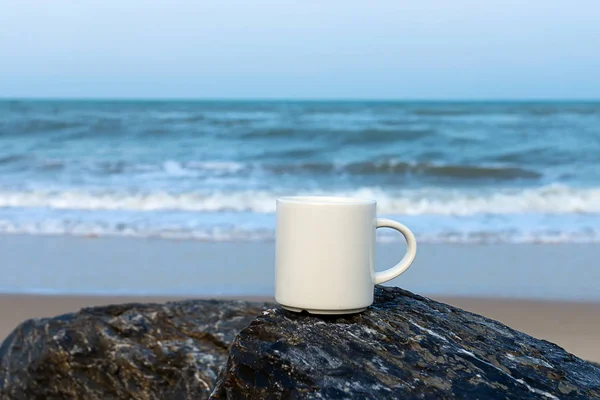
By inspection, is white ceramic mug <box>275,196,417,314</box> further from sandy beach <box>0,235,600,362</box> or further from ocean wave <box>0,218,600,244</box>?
ocean wave <box>0,218,600,244</box>

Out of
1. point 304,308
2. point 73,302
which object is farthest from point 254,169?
point 304,308

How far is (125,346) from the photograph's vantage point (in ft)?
9.34

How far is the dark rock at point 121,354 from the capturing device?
280 cm

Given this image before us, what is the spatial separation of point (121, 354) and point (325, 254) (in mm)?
1315

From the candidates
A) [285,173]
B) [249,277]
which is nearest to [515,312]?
[249,277]

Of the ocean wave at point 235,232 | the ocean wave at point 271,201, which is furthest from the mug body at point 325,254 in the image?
the ocean wave at point 271,201

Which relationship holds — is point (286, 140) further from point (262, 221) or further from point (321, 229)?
point (321, 229)

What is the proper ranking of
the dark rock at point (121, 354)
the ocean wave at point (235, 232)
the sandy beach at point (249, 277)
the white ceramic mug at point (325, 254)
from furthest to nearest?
1. the ocean wave at point (235, 232)
2. the sandy beach at point (249, 277)
3. the dark rock at point (121, 354)
4. the white ceramic mug at point (325, 254)

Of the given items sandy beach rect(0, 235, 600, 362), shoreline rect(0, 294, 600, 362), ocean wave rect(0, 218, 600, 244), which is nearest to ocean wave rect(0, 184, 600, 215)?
ocean wave rect(0, 218, 600, 244)

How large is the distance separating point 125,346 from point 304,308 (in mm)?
1239

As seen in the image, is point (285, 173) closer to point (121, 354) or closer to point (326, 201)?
point (121, 354)

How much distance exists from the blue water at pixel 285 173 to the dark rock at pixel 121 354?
4.48 meters

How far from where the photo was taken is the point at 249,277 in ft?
19.7

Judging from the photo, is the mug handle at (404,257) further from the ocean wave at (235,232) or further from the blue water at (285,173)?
the blue water at (285,173)
